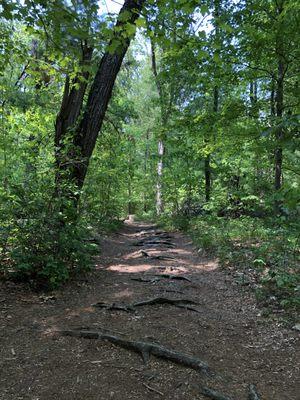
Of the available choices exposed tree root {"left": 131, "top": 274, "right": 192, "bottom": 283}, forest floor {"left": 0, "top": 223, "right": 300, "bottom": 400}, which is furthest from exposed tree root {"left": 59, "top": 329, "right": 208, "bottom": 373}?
exposed tree root {"left": 131, "top": 274, "right": 192, "bottom": 283}

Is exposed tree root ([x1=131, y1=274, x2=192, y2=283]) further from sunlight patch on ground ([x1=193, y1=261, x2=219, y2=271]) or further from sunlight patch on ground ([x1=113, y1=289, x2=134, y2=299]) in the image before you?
sunlight patch on ground ([x1=193, y1=261, x2=219, y2=271])

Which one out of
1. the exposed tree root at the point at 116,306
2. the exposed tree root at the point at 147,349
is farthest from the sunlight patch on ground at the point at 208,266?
the exposed tree root at the point at 147,349

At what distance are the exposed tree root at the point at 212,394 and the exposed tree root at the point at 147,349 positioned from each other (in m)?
0.35

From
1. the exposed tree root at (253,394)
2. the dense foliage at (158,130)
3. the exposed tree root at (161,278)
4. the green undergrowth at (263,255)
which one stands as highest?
the dense foliage at (158,130)

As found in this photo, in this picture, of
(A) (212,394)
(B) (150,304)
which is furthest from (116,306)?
(A) (212,394)

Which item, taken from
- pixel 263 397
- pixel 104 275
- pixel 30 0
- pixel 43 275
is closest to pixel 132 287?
pixel 104 275

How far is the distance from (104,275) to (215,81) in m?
5.99

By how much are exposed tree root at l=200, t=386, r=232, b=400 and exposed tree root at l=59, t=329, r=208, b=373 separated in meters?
0.35

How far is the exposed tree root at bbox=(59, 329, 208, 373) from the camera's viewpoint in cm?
378

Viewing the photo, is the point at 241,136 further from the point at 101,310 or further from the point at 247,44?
the point at 101,310

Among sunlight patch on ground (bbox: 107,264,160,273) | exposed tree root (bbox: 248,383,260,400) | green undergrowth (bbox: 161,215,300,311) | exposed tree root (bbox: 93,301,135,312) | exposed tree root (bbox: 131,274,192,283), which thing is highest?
green undergrowth (bbox: 161,215,300,311)

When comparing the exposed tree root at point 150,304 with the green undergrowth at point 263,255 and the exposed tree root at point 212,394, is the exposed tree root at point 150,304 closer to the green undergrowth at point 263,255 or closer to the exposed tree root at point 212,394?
the green undergrowth at point 263,255

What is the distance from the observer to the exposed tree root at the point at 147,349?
3.78 m

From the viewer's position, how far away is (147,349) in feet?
13.1
